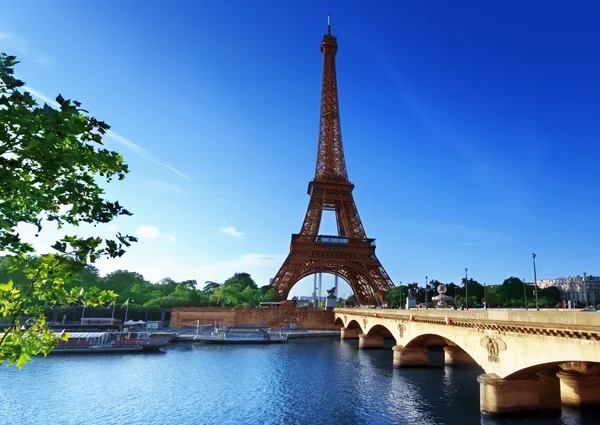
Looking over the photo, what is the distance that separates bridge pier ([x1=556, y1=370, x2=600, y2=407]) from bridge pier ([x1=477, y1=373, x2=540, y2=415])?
399 cm

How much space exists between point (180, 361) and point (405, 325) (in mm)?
25011

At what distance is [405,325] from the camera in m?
38.1

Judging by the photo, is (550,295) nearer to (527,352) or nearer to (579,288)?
(579,288)

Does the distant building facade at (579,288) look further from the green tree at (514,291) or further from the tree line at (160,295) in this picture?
the tree line at (160,295)

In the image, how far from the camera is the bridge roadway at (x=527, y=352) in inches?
627

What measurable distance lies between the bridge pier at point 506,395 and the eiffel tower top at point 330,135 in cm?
6719

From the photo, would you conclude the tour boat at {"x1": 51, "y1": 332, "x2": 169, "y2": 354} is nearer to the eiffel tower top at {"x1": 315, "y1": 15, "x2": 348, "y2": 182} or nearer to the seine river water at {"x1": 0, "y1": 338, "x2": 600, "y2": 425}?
the seine river water at {"x1": 0, "y1": 338, "x2": 600, "y2": 425}

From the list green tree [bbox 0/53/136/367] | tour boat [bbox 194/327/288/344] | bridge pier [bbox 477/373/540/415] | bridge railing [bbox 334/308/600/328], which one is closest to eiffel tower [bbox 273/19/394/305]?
tour boat [bbox 194/327/288/344]

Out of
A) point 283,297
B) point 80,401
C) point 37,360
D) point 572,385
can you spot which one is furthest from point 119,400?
point 283,297

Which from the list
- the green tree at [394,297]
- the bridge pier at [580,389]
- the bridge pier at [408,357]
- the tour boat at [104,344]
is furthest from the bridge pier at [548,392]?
the green tree at [394,297]

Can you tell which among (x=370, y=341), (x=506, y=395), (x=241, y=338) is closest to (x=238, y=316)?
(x=241, y=338)

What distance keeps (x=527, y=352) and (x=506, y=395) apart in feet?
13.1

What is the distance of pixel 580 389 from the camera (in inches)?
940

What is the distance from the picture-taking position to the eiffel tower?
257 feet
